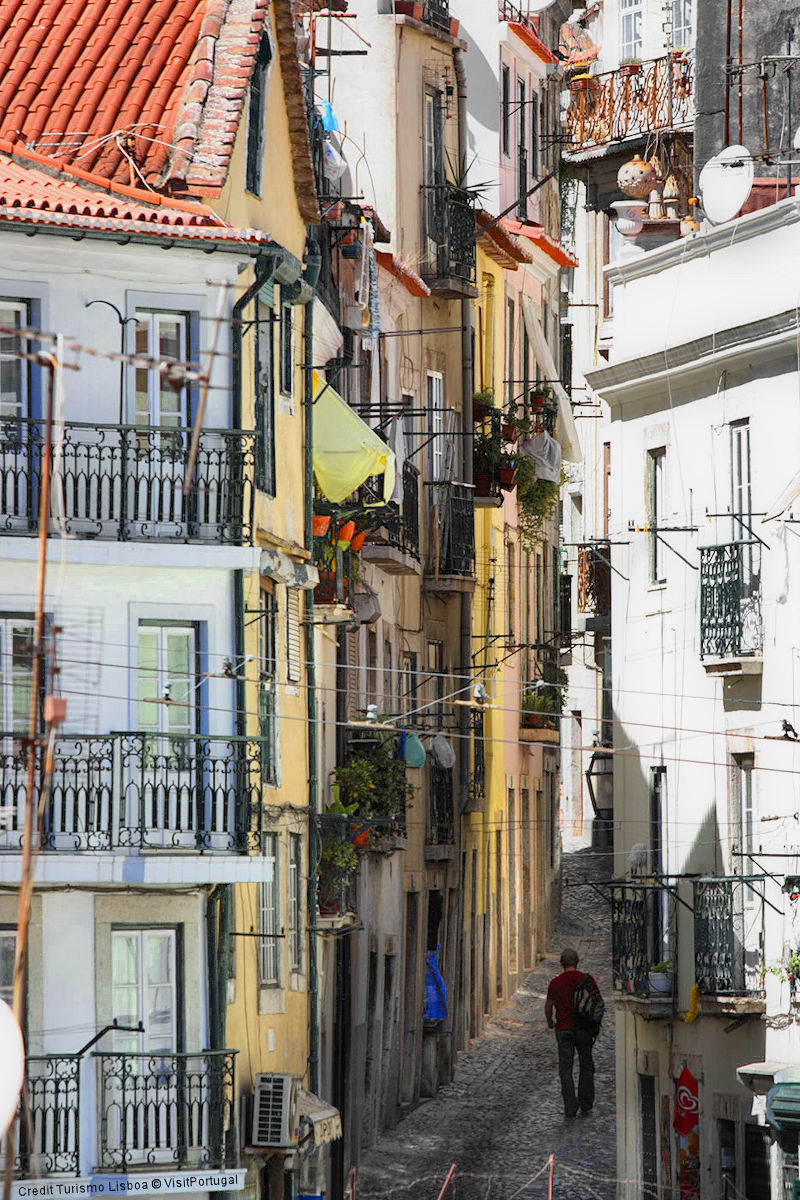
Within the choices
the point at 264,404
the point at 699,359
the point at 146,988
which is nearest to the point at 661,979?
the point at 699,359

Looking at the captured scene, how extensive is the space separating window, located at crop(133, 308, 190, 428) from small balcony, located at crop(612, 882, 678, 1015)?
778 centimetres

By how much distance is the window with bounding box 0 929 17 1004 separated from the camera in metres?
28.6

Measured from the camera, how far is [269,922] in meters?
32.2

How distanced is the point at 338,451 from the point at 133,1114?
9.32 m

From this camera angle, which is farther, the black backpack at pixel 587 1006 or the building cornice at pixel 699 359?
the black backpack at pixel 587 1006

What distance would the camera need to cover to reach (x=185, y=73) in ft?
104

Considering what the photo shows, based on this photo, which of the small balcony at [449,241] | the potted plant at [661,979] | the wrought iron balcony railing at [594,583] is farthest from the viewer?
the small balcony at [449,241]

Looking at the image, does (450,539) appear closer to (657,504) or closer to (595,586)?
(595,586)

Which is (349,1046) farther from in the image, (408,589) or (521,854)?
(521,854)

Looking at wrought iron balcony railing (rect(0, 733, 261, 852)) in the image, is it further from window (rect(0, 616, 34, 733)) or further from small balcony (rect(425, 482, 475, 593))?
small balcony (rect(425, 482, 475, 593))

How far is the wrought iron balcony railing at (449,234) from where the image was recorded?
47.0 m

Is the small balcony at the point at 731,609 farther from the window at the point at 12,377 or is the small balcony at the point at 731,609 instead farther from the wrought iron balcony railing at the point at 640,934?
the window at the point at 12,377

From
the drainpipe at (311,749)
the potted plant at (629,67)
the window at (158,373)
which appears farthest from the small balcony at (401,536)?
the potted plant at (629,67)

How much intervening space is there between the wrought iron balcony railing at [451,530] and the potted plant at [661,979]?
13252mm
